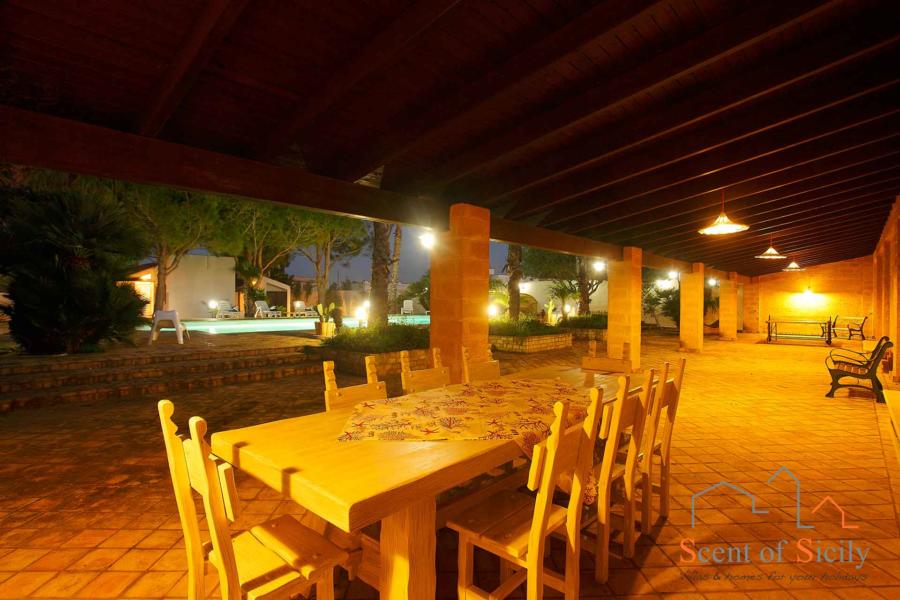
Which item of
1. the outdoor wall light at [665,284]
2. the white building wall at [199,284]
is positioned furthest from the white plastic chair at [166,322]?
the outdoor wall light at [665,284]

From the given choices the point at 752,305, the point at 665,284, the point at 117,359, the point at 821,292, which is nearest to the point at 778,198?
the point at 117,359

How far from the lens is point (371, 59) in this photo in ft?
9.02

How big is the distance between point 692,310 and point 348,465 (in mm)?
12782

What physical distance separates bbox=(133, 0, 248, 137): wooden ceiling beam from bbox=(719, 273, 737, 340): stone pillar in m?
17.4

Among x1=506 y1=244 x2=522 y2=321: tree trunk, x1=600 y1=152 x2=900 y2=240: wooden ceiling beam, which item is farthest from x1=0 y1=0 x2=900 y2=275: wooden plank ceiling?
x1=506 y1=244 x2=522 y2=321: tree trunk

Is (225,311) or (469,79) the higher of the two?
(469,79)

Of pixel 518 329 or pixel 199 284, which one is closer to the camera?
pixel 518 329

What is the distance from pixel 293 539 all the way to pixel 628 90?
12.0 ft

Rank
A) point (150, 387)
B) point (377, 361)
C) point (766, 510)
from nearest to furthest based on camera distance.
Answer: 1. point (766, 510)
2. point (150, 387)
3. point (377, 361)

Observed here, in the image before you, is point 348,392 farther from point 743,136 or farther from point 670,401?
point 743,136

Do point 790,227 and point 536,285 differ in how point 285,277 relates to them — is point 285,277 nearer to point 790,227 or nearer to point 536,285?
point 536,285

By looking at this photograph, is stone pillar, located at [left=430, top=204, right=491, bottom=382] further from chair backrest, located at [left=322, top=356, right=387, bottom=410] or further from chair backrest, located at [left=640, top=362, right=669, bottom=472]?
chair backrest, located at [left=640, top=362, right=669, bottom=472]

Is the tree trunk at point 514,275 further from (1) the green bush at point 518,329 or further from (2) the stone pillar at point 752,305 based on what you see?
(2) the stone pillar at point 752,305

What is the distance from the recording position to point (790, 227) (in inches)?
359
